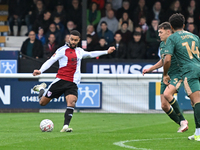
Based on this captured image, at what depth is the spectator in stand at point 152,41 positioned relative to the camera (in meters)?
15.6

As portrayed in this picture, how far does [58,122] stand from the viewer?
10.9 m

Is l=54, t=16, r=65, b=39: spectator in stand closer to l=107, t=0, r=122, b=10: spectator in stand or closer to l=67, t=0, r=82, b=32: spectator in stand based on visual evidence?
l=67, t=0, r=82, b=32: spectator in stand

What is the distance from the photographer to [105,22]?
1633cm

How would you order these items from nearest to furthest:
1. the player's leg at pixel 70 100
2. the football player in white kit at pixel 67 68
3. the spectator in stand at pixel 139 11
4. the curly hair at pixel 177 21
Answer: the curly hair at pixel 177 21, the player's leg at pixel 70 100, the football player in white kit at pixel 67 68, the spectator in stand at pixel 139 11

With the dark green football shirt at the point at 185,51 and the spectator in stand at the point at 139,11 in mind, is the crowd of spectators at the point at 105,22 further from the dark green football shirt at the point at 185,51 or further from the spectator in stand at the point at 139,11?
the dark green football shirt at the point at 185,51

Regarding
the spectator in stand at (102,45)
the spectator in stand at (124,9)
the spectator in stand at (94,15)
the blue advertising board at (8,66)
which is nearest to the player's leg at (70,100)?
the blue advertising board at (8,66)

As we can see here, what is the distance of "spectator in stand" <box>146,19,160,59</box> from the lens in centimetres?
1557

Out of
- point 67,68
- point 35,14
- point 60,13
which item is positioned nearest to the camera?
point 67,68

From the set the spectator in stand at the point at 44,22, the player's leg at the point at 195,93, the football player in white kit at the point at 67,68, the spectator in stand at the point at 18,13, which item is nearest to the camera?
the player's leg at the point at 195,93

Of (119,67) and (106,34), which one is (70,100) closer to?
(119,67)

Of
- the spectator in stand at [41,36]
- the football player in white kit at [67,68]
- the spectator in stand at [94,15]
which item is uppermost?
the spectator in stand at [94,15]

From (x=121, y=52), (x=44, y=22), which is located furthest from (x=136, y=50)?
(x=44, y=22)

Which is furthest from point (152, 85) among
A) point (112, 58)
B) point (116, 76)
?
point (112, 58)

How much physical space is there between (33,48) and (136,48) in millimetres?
3504
